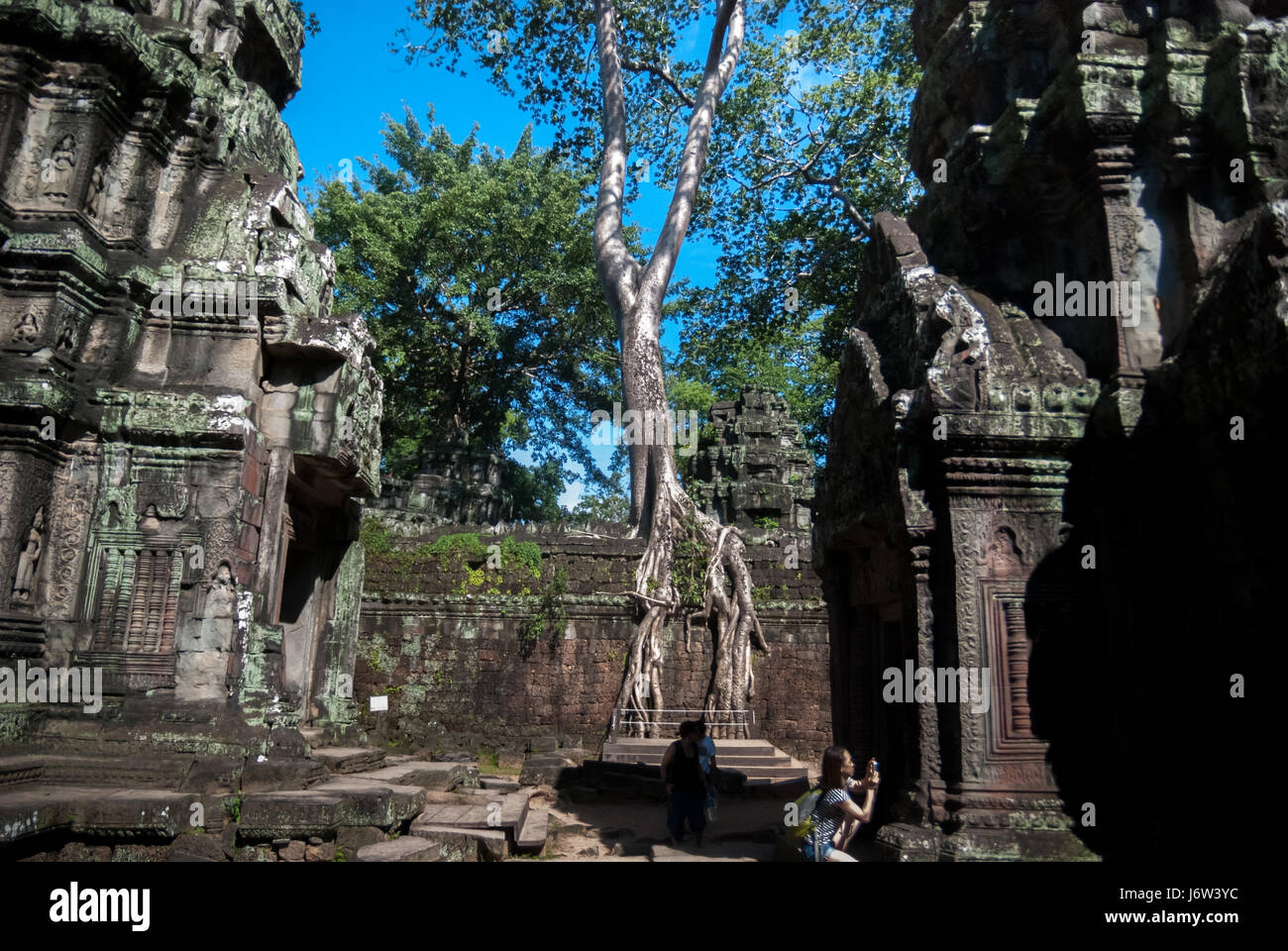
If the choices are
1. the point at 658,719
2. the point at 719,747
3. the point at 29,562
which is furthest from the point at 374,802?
the point at 658,719

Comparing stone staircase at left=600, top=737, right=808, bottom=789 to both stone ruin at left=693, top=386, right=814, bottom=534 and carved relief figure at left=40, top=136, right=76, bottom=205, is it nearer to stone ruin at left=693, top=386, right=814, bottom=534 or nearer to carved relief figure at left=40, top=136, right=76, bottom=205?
stone ruin at left=693, top=386, right=814, bottom=534

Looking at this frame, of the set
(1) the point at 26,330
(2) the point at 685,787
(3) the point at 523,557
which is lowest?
(2) the point at 685,787

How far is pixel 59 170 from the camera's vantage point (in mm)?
6512

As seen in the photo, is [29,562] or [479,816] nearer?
[29,562]

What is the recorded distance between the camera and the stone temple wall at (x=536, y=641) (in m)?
13.8

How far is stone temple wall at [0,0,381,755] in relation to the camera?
594cm

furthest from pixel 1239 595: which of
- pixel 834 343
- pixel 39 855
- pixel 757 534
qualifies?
pixel 834 343

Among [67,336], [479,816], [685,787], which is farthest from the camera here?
[685,787]

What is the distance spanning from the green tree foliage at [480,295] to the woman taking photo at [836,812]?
19.2 m

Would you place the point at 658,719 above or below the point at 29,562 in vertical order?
below

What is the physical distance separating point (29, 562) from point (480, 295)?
19914 mm

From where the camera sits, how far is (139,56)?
6.78 metres

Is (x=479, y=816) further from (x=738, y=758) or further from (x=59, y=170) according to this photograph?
(x=59, y=170)
